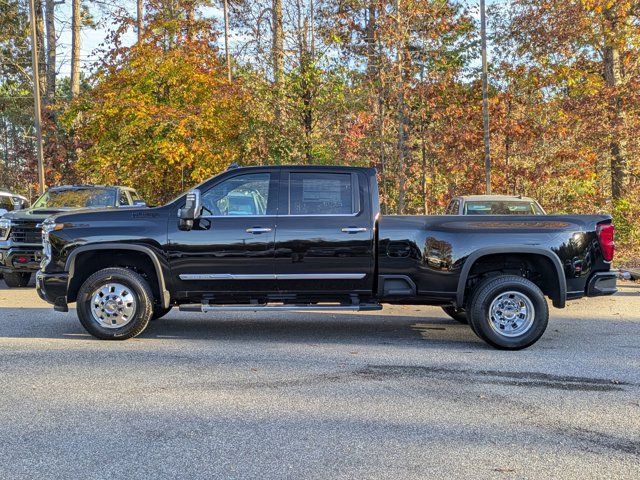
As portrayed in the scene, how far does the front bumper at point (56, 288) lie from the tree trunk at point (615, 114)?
15.9 metres

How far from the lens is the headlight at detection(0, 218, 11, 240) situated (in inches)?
500

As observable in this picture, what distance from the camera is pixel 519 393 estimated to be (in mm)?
5516

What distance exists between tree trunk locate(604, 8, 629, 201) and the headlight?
1565 cm

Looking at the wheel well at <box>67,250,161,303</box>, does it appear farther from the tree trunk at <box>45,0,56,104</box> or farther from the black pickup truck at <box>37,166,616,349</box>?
the tree trunk at <box>45,0,56,104</box>

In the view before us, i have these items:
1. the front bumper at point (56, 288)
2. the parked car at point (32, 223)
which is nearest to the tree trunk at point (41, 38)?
the parked car at point (32, 223)

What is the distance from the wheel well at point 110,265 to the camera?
7.74 metres

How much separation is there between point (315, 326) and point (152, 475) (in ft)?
16.7

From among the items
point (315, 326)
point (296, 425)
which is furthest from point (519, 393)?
point (315, 326)

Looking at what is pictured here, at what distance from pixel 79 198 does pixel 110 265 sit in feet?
21.2

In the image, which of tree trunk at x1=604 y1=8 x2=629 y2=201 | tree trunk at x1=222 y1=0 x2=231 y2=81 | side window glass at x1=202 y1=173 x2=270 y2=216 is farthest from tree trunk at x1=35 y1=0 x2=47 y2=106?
side window glass at x1=202 y1=173 x2=270 y2=216

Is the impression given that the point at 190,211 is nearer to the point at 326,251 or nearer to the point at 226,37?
the point at 326,251

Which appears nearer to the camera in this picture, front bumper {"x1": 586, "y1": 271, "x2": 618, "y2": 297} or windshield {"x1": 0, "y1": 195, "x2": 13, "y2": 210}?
front bumper {"x1": 586, "y1": 271, "x2": 618, "y2": 297}

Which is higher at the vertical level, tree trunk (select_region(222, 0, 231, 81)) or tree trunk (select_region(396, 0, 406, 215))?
tree trunk (select_region(222, 0, 231, 81))

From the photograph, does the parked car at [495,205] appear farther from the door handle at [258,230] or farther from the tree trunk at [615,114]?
the tree trunk at [615,114]
